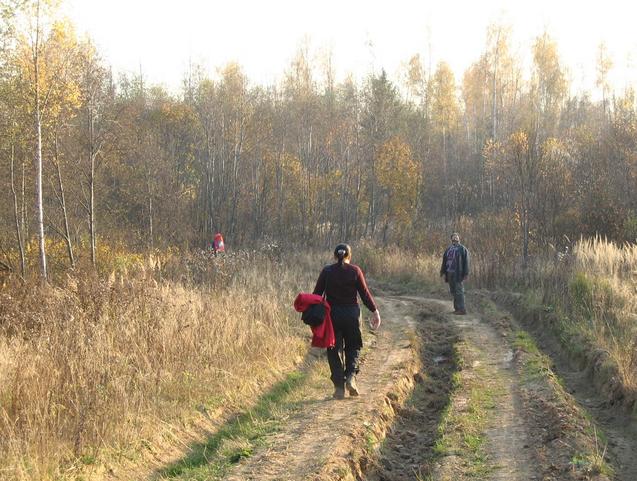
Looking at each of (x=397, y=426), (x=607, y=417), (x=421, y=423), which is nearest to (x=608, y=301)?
(x=607, y=417)

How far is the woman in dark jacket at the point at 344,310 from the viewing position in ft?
26.8

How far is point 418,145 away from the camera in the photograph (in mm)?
42719

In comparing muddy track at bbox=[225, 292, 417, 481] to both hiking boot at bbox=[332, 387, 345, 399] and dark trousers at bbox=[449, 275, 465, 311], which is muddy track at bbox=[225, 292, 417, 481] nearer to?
hiking boot at bbox=[332, 387, 345, 399]

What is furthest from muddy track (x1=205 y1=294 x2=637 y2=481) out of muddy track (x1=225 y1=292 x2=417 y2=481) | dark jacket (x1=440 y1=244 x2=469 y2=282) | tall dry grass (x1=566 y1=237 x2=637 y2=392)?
dark jacket (x1=440 y1=244 x2=469 y2=282)

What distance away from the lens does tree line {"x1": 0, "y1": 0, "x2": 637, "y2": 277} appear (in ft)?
61.6

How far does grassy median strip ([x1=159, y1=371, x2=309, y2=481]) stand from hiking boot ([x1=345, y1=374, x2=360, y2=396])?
28.1 inches

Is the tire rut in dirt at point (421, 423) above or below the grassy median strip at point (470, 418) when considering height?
below

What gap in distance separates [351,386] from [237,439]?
6.56 feet

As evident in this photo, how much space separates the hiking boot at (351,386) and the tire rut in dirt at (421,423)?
2.13 ft

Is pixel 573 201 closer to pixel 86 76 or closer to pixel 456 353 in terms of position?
pixel 456 353

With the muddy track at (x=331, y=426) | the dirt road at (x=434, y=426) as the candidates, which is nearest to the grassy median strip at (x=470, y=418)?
the dirt road at (x=434, y=426)

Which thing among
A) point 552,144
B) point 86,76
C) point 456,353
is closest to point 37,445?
point 456,353

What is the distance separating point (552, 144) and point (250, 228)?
18737 millimetres

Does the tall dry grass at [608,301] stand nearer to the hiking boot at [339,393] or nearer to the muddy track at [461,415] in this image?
the muddy track at [461,415]
